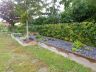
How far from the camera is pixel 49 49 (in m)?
13.0

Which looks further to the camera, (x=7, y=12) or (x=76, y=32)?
(x=7, y=12)

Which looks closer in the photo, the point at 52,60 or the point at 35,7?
the point at 52,60

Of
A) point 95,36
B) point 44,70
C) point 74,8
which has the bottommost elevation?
point 44,70

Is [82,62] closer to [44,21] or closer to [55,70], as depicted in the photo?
[55,70]

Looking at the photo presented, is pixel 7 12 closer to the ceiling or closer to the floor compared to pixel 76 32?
closer to the ceiling

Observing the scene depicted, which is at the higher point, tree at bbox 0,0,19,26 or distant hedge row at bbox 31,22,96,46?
tree at bbox 0,0,19,26

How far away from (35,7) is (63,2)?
12.7 meters

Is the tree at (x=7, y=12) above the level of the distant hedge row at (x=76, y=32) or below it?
above

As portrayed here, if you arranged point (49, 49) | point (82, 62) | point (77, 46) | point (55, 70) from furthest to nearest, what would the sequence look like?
point (49, 49) → point (77, 46) → point (82, 62) → point (55, 70)

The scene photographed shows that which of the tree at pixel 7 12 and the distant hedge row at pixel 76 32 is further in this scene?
the tree at pixel 7 12

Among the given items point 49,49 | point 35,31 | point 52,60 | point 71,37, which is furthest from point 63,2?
point 52,60

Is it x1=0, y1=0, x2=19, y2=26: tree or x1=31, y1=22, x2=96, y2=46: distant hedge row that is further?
x1=0, y1=0, x2=19, y2=26: tree

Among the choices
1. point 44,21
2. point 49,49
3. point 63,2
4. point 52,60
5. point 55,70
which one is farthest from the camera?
point 63,2

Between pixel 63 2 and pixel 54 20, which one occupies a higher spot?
pixel 63 2
